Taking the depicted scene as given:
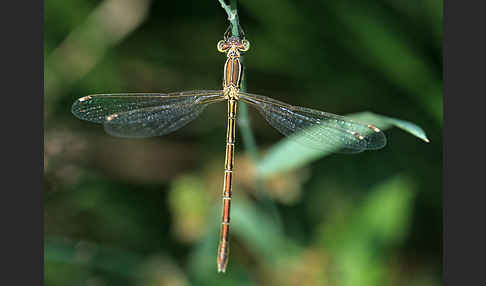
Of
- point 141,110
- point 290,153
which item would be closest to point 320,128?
point 290,153

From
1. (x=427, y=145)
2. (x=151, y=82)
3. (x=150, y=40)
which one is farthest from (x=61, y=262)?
(x=427, y=145)

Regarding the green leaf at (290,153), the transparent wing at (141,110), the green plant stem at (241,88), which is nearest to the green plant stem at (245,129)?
the green plant stem at (241,88)

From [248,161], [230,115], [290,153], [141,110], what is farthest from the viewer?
[248,161]

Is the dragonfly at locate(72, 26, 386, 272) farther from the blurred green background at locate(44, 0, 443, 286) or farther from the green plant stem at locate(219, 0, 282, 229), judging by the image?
the blurred green background at locate(44, 0, 443, 286)

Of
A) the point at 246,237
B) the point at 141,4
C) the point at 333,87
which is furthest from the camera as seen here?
the point at 333,87

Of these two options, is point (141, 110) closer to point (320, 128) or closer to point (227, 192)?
point (227, 192)

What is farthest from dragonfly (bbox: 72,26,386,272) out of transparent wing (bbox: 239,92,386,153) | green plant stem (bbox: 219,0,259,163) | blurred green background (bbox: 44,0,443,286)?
blurred green background (bbox: 44,0,443,286)

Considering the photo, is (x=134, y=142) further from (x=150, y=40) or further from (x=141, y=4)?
(x=141, y=4)

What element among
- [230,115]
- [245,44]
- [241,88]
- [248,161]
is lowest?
[248,161]
